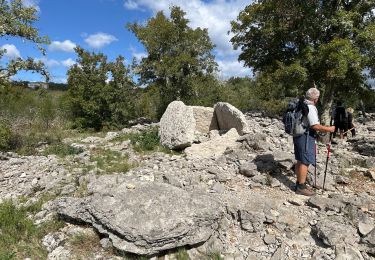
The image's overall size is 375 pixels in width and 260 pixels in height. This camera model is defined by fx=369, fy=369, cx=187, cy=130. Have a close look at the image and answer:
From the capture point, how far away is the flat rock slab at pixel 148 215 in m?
5.43

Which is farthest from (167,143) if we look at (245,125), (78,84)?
(78,84)

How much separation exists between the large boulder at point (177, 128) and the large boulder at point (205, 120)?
1.37m

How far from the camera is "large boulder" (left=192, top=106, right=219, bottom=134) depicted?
12591 millimetres

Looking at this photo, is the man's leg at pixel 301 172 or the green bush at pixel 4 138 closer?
the man's leg at pixel 301 172

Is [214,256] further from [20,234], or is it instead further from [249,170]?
[20,234]

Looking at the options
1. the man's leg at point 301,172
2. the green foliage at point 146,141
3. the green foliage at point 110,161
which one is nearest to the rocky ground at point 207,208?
the green foliage at point 110,161

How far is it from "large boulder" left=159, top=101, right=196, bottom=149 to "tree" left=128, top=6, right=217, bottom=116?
6.48 meters

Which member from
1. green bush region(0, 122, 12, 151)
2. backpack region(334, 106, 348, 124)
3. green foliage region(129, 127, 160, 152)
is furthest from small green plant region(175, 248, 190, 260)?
backpack region(334, 106, 348, 124)

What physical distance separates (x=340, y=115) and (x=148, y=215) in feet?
30.5

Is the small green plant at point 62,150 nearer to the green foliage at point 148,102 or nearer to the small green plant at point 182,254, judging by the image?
the small green plant at point 182,254

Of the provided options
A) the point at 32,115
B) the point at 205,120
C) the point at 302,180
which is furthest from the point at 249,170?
the point at 32,115

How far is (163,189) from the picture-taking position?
6281 millimetres

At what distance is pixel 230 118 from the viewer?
11531mm

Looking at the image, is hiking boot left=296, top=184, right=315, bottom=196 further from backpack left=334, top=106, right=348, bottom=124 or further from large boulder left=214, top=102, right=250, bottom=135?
backpack left=334, top=106, right=348, bottom=124
